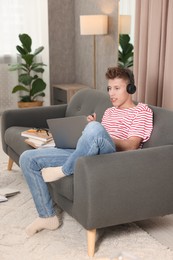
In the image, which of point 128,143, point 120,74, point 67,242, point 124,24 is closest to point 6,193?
point 67,242

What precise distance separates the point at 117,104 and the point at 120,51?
7.03ft

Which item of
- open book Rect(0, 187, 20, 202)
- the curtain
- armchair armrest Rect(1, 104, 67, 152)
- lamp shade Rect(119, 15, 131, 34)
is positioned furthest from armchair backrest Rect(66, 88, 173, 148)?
the curtain

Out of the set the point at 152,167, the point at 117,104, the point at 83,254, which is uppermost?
the point at 117,104

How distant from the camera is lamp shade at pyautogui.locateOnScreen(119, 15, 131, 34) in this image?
4525 mm

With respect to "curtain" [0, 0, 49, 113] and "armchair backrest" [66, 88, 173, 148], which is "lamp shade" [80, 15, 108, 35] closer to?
"curtain" [0, 0, 49, 113]

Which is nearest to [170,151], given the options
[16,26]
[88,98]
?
[88,98]

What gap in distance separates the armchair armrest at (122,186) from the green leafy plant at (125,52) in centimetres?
222

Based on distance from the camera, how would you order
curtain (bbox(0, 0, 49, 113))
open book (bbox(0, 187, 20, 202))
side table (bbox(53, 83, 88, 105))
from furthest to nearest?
curtain (bbox(0, 0, 49, 113))
side table (bbox(53, 83, 88, 105))
open book (bbox(0, 187, 20, 202))

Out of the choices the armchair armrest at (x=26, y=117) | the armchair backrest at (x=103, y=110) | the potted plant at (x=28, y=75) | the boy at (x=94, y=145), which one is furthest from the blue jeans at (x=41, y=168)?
the potted plant at (x=28, y=75)

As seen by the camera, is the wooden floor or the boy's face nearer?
Result: the wooden floor

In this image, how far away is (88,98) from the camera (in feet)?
12.1

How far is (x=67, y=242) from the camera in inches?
101

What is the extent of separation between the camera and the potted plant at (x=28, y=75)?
5773 millimetres

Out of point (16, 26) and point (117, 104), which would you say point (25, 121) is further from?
point (16, 26)
